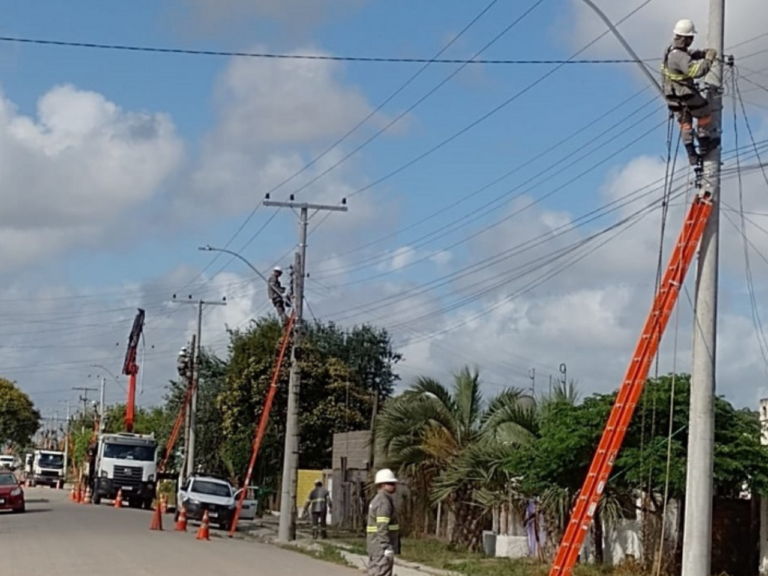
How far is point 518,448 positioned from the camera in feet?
86.5

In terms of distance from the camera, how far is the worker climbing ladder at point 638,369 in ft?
51.1

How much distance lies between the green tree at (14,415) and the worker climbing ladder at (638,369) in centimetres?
8590

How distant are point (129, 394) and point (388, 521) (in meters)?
44.5

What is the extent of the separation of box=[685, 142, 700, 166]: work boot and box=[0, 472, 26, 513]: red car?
1300 inches

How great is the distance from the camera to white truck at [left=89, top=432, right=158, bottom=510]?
5319cm

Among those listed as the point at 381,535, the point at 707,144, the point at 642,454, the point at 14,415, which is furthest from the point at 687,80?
the point at 14,415

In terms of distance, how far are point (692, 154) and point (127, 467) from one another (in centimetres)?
4150

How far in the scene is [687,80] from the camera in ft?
49.3

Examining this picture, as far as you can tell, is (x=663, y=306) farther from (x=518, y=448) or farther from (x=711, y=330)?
(x=518, y=448)

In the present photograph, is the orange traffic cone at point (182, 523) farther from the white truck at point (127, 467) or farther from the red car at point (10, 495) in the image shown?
the white truck at point (127, 467)

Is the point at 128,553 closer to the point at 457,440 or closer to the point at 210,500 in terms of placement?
the point at 457,440

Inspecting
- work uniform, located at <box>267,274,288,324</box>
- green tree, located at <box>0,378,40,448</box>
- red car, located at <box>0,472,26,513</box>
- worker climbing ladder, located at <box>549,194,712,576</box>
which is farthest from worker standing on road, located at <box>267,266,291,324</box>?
green tree, located at <box>0,378,40,448</box>

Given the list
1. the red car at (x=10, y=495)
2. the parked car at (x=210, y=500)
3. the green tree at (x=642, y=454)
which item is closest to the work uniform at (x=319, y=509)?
the parked car at (x=210, y=500)

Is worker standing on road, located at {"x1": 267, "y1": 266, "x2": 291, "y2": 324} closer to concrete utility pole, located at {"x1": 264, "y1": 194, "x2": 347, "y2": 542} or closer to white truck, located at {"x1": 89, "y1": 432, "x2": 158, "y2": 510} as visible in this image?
concrete utility pole, located at {"x1": 264, "y1": 194, "x2": 347, "y2": 542}
